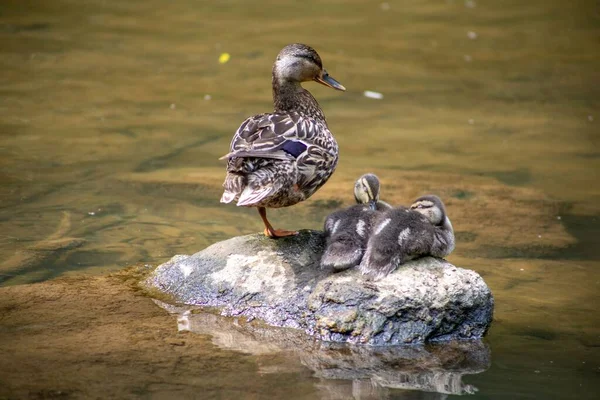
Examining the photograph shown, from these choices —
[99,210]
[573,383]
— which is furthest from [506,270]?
[99,210]

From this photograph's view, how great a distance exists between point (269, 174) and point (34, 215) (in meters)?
2.75

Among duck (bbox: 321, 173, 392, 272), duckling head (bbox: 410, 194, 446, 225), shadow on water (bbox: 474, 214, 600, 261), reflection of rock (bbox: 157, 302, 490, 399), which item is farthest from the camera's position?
shadow on water (bbox: 474, 214, 600, 261)

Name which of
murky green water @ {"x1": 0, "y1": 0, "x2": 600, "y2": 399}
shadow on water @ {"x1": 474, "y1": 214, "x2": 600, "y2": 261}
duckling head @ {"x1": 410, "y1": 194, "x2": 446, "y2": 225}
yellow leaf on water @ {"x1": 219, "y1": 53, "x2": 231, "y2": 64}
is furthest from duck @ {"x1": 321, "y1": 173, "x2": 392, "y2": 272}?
yellow leaf on water @ {"x1": 219, "y1": 53, "x2": 231, "y2": 64}

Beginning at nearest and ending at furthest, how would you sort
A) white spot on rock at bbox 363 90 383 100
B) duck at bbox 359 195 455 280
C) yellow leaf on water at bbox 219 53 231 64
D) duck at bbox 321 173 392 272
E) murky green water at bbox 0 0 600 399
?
duck at bbox 359 195 455 280, duck at bbox 321 173 392 272, murky green water at bbox 0 0 600 399, white spot on rock at bbox 363 90 383 100, yellow leaf on water at bbox 219 53 231 64

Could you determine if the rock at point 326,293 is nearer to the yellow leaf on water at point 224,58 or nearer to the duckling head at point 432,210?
the duckling head at point 432,210

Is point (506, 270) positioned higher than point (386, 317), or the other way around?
point (386, 317)

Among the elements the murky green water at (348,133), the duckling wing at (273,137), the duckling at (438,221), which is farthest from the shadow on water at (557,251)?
the duckling wing at (273,137)

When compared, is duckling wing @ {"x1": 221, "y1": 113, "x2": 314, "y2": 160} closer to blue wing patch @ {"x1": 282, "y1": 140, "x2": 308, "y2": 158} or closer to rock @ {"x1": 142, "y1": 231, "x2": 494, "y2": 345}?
blue wing patch @ {"x1": 282, "y1": 140, "x2": 308, "y2": 158}

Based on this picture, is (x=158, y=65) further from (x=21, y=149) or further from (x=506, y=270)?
(x=506, y=270)

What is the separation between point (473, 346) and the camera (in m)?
5.34

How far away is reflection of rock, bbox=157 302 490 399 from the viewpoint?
4746 millimetres

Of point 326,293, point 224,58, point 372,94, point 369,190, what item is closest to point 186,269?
point 326,293

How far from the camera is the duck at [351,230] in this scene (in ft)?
17.7

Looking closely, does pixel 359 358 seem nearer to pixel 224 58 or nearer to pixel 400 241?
pixel 400 241
